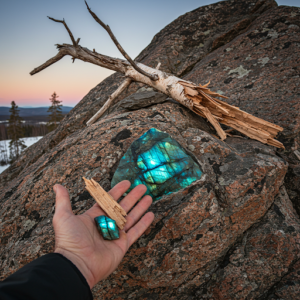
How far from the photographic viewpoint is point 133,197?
2109 millimetres

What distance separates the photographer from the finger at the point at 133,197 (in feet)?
6.86

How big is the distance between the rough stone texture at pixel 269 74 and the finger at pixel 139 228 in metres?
2.41

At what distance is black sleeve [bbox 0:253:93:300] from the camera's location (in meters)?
1.09

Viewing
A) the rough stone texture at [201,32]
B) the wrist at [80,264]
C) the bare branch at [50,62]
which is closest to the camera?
the wrist at [80,264]

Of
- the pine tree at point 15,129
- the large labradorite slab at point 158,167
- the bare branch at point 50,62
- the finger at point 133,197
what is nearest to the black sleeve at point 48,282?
the finger at point 133,197

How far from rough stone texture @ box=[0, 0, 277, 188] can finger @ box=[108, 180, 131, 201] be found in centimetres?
410

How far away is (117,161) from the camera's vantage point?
2.58 m

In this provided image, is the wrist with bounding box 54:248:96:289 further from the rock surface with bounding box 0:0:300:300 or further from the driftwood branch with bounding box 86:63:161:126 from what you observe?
the driftwood branch with bounding box 86:63:161:126

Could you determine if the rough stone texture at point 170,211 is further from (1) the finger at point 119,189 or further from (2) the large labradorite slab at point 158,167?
(1) the finger at point 119,189

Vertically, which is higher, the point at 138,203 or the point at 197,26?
the point at 197,26

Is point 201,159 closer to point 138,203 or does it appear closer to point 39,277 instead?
point 138,203

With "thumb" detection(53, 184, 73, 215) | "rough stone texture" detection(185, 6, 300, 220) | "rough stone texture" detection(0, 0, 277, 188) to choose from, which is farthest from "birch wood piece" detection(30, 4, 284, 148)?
"thumb" detection(53, 184, 73, 215)

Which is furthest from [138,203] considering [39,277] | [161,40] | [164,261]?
[161,40]

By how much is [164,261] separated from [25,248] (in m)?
1.52
